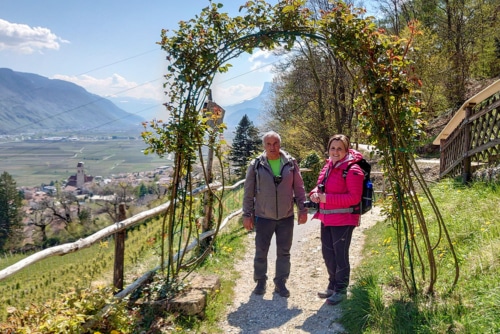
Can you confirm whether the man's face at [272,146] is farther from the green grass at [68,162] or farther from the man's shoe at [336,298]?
the green grass at [68,162]

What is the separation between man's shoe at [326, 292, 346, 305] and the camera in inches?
148

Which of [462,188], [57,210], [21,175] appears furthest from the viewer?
[21,175]

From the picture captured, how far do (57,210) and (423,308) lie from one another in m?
43.5

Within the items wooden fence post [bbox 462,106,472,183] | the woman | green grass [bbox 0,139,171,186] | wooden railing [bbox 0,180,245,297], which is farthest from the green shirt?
green grass [bbox 0,139,171,186]

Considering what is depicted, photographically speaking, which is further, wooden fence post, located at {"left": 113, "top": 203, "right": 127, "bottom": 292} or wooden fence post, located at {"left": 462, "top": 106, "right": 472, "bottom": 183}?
wooden fence post, located at {"left": 462, "top": 106, "right": 472, "bottom": 183}

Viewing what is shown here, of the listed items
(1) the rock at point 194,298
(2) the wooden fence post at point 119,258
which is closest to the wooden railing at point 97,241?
(2) the wooden fence post at point 119,258

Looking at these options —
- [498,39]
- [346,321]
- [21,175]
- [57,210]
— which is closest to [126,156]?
[21,175]

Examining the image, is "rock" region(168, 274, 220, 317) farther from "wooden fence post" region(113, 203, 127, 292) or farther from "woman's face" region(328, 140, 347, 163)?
"woman's face" region(328, 140, 347, 163)

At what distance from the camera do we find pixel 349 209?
3.58 meters

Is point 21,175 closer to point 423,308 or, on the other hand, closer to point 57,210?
point 57,210

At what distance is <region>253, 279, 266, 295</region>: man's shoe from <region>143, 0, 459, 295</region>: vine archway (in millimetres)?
1285

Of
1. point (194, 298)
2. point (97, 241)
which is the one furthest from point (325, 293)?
point (97, 241)

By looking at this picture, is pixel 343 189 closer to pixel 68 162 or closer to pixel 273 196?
pixel 273 196

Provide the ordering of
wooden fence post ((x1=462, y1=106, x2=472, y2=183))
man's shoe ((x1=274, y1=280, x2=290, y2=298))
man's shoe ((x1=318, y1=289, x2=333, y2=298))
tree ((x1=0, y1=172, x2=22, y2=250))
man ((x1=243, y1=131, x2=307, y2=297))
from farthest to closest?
tree ((x1=0, y1=172, x2=22, y2=250))
wooden fence post ((x1=462, y1=106, x2=472, y2=183))
man's shoe ((x1=274, y1=280, x2=290, y2=298))
man's shoe ((x1=318, y1=289, x2=333, y2=298))
man ((x1=243, y1=131, x2=307, y2=297))
